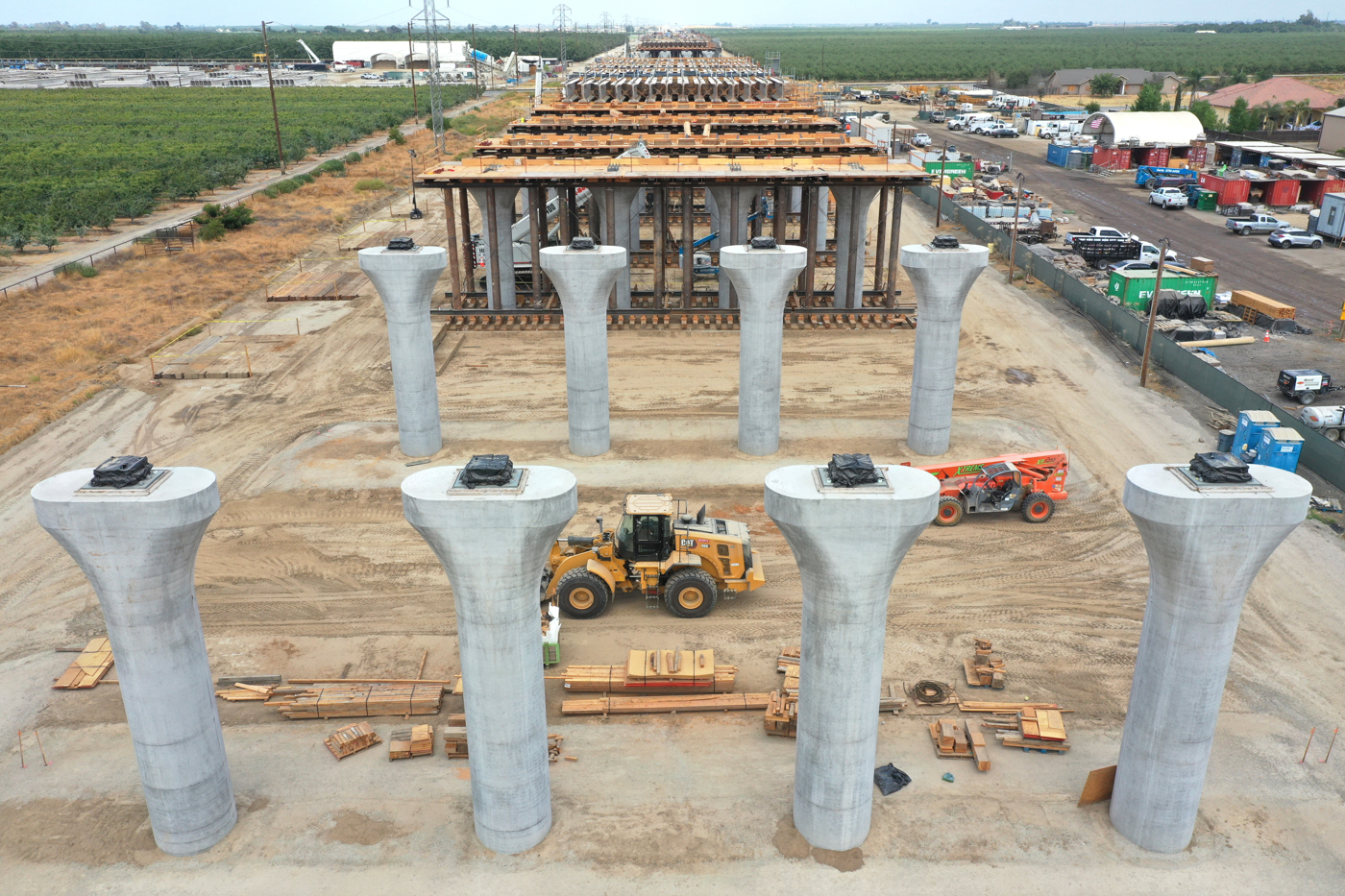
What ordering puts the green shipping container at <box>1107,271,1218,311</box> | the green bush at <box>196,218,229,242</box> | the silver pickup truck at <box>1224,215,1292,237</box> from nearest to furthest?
the green shipping container at <box>1107,271,1218,311</box>
the green bush at <box>196,218,229,242</box>
the silver pickup truck at <box>1224,215,1292,237</box>

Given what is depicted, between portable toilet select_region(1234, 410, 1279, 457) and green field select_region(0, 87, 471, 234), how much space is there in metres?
57.8

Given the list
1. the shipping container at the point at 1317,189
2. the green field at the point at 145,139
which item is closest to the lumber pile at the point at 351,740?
the green field at the point at 145,139

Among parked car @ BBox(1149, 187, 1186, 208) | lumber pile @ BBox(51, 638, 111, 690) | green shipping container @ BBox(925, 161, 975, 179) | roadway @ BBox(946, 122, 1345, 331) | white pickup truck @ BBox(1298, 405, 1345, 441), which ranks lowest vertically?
lumber pile @ BBox(51, 638, 111, 690)

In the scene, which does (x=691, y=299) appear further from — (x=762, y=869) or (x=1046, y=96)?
(x=1046, y=96)

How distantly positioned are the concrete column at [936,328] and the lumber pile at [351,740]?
54.5ft

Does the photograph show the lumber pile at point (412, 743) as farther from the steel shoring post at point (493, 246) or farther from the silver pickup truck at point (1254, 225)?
the silver pickup truck at point (1254, 225)

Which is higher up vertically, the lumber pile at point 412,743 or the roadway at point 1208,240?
the roadway at point 1208,240

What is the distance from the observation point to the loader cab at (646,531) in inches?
762

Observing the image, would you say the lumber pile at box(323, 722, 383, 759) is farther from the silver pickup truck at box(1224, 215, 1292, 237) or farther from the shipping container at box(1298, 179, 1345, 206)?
the shipping container at box(1298, 179, 1345, 206)

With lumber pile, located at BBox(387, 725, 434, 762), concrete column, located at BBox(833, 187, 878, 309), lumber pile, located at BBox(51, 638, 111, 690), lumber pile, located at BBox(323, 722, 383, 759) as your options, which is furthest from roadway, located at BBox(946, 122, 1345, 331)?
lumber pile, located at BBox(51, 638, 111, 690)

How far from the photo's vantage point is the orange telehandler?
76.6 ft

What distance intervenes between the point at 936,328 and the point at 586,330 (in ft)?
30.2

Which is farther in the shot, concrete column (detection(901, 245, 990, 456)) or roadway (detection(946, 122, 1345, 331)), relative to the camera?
roadway (detection(946, 122, 1345, 331))

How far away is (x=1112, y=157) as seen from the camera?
81.2m
